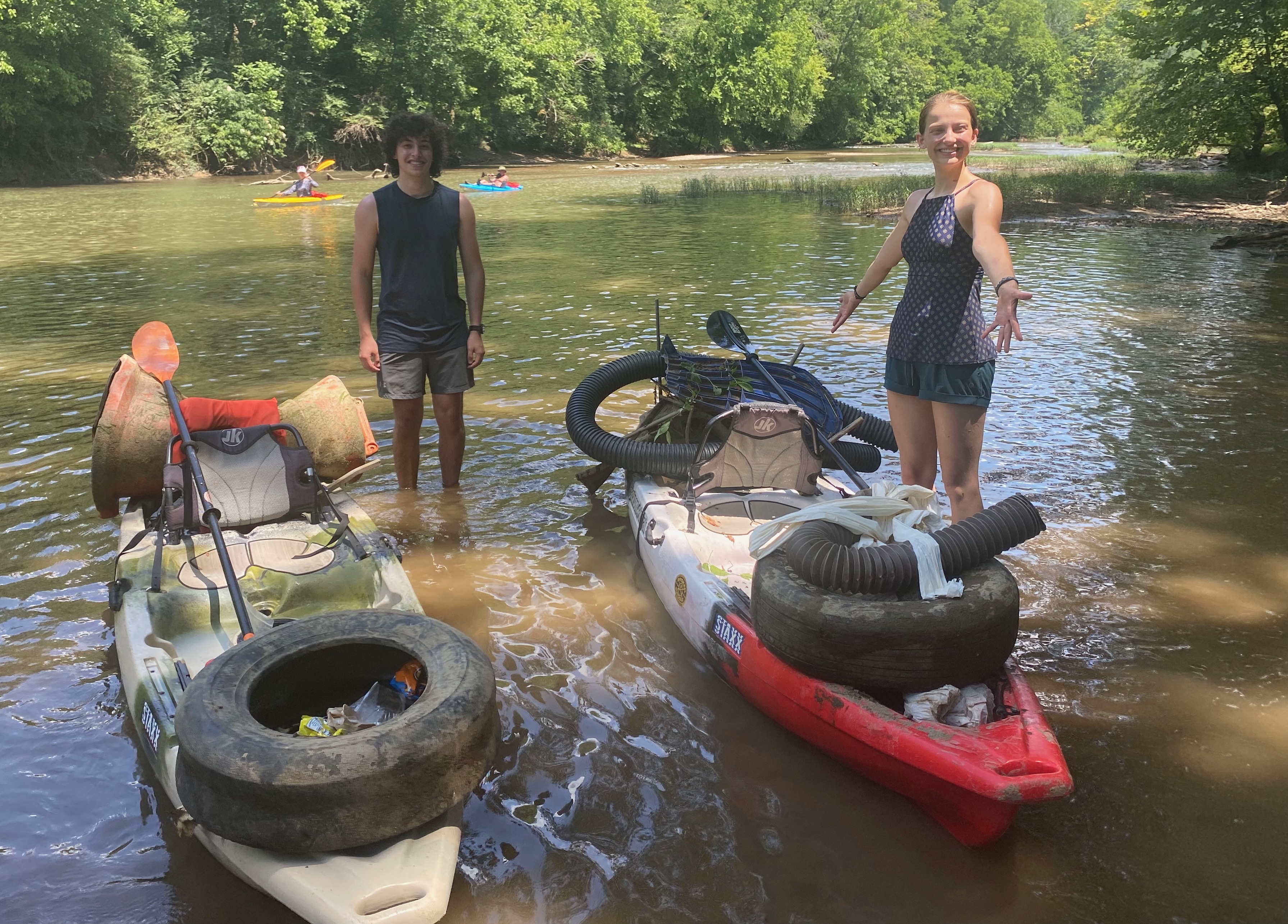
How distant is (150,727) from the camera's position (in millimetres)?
3229

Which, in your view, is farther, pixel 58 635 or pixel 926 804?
pixel 58 635

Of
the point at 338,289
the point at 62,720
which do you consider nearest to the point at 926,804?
the point at 62,720

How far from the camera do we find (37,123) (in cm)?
3466

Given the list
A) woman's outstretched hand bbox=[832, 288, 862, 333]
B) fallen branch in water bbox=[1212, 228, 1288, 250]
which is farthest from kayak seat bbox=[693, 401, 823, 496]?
fallen branch in water bbox=[1212, 228, 1288, 250]

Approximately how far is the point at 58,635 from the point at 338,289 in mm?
9153

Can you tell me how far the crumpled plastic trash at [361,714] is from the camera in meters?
3.04

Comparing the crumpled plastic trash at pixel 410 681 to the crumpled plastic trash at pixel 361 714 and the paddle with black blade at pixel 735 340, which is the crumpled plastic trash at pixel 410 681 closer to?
the crumpled plastic trash at pixel 361 714

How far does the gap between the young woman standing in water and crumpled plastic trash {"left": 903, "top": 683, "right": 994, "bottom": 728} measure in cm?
65

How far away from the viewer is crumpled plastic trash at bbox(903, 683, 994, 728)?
310 cm

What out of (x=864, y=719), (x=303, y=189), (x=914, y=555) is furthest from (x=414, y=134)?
(x=303, y=189)

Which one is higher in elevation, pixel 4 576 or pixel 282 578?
pixel 282 578

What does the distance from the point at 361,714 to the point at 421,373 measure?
2575mm

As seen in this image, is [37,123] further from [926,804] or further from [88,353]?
[926,804]

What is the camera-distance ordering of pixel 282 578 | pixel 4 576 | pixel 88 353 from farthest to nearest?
pixel 88 353
pixel 4 576
pixel 282 578
